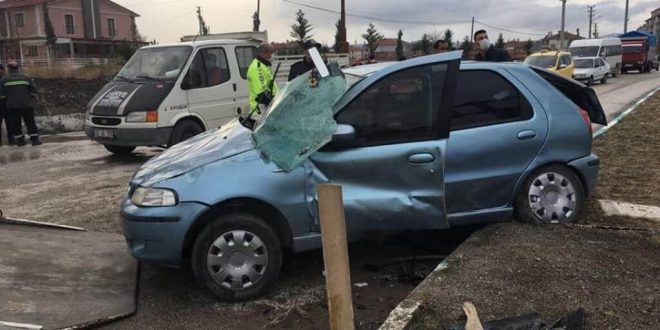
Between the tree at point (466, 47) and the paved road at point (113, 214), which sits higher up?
the tree at point (466, 47)

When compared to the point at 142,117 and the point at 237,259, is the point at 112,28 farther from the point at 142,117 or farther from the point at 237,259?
the point at 237,259

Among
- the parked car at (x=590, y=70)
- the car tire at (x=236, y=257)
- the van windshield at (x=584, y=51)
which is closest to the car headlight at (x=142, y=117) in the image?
the car tire at (x=236, y=257)

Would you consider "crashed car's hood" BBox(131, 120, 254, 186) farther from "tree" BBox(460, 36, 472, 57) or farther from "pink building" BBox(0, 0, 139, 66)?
"pink building" BBox(0, 0, 139, 66)

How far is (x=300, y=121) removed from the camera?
14.2 ft

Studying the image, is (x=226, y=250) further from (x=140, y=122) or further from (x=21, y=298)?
(x=140, y=122)

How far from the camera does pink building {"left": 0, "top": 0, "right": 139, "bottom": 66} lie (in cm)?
5656

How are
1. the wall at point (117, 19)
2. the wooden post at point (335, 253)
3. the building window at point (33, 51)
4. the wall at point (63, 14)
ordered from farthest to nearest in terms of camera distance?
the wall at point (117, 19), the wall at point (63, 14), the building window at point (33, 51), the wooden post at point (335, 253)

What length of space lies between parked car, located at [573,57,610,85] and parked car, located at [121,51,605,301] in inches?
1037

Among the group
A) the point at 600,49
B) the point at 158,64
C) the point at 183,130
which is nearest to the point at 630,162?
the point at 183,130

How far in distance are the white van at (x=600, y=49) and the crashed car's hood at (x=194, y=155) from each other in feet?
114

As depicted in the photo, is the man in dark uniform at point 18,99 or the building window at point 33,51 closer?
the man in dark uniform at point 18,99

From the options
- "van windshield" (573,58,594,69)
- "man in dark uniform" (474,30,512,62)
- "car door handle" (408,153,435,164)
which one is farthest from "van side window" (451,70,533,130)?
"van windshield" (573,58,594,69)

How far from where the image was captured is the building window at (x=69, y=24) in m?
A: 63.2

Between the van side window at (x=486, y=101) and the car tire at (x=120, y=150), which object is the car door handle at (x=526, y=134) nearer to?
the van side window at (x=486, y=101)
